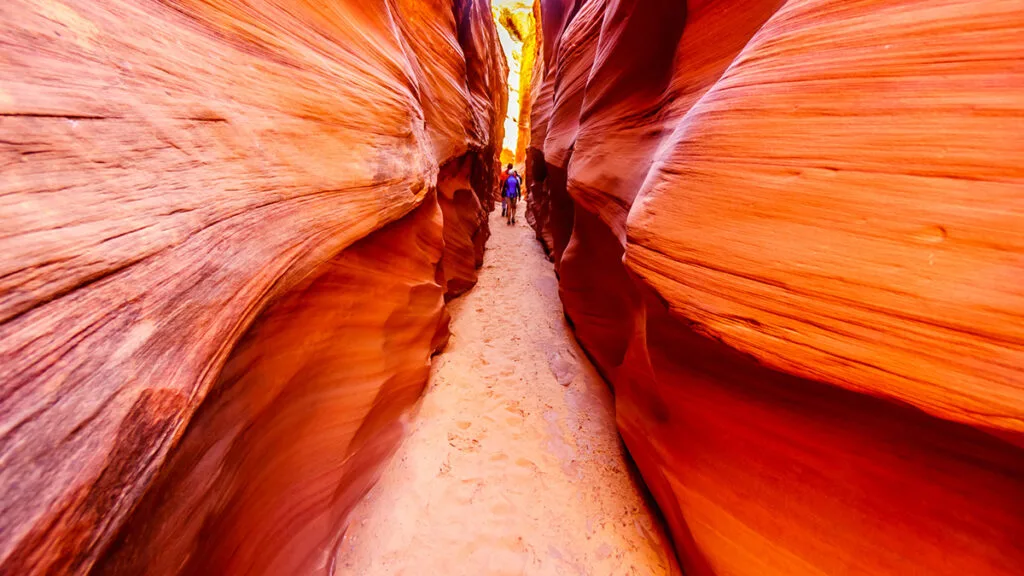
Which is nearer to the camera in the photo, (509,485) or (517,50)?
(509,485)

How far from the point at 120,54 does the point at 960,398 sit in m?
2.95

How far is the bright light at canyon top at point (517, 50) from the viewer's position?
20.8 meters

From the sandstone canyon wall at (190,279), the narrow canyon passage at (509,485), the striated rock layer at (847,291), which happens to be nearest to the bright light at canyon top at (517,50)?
the narrow canyon passage at (509,485)

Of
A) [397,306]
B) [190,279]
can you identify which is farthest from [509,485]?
[190,279]

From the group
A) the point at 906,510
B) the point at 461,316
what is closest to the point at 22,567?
the point at 906,510

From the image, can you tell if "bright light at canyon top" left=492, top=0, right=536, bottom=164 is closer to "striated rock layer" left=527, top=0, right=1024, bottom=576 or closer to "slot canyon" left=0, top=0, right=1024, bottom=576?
"slot canyon" left=0, top=0, right=1024, bottom=576

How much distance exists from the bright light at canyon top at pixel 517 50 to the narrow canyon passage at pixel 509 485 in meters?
20.5

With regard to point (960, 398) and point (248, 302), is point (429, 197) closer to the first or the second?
point (248, 302)

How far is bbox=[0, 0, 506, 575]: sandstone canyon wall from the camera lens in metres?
0.77

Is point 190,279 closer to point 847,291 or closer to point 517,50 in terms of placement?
point 847,291

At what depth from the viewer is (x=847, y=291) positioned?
1098mm

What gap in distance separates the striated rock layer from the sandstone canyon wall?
74.4 inches

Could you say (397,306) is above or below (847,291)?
below

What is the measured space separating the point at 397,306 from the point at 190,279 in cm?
172
